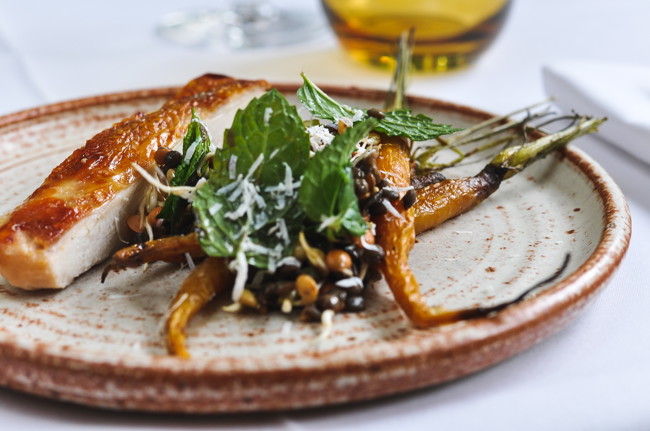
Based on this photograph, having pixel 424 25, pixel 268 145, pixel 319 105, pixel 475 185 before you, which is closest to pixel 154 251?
pixel 268 145

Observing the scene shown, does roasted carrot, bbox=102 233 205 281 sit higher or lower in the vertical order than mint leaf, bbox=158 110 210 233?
lower

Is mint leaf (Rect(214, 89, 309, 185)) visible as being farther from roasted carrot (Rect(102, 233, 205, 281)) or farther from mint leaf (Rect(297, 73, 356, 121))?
mint leaf (Rect(297, 73, 356, 121))

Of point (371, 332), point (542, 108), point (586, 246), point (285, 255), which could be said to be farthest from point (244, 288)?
point (542, 108)

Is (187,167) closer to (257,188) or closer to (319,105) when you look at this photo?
(257,188)

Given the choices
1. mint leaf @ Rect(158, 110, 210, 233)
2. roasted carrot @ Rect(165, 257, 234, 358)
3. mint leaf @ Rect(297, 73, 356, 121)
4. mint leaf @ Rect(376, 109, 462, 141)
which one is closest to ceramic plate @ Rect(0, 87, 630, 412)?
roasted carrot @ Rect(165, 257, 234, 358)

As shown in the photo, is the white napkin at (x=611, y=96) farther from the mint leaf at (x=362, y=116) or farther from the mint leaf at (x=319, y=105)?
the mint leaf at (x=319, y=105)

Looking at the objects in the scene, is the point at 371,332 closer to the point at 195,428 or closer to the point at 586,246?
the point at 195,428
